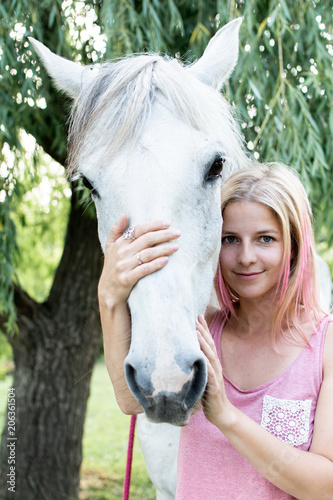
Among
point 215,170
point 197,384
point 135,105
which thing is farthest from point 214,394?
point 135,105

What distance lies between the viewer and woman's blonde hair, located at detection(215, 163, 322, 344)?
4.66 feet

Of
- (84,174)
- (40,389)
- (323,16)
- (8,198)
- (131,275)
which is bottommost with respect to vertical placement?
(40,389)

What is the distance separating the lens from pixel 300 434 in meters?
1.28

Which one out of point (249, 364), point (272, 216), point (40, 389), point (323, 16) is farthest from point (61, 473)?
point (323, 16)

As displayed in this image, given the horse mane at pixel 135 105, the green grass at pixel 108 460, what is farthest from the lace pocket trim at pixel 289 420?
the green grass at pixel 108 460

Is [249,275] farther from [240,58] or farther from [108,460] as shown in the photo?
[108,460]

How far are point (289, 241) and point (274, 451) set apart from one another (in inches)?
23.9

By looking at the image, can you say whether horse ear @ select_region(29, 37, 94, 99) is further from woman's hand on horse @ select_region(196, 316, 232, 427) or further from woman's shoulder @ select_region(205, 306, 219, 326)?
woman's hand on horse @ select_region(196, 316, 232, 427)

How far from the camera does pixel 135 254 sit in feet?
3.99

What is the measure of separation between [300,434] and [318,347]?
246 millimetres

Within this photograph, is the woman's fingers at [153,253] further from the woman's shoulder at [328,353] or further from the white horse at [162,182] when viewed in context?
the woman's shoulder at [328,353]

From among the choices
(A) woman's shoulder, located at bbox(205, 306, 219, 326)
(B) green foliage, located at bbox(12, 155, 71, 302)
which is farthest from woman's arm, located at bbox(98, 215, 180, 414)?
(B) green foliage, located at bbox(12, 155, 71, 302)

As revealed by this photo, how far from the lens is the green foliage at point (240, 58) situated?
2.41 metres

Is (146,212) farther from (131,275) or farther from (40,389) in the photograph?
(40,389)
